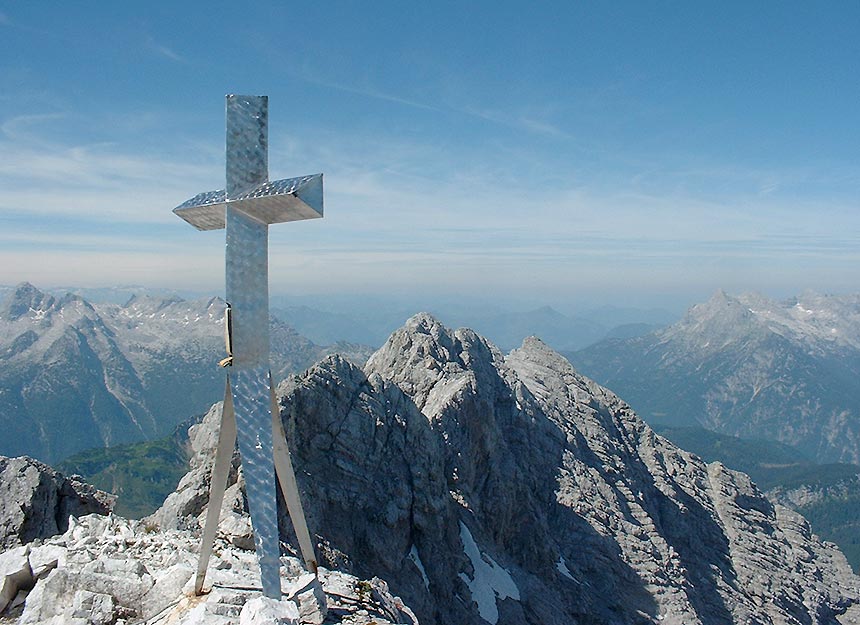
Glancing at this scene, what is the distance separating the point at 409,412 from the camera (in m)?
52.9

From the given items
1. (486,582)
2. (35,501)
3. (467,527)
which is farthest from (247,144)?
(467,527)

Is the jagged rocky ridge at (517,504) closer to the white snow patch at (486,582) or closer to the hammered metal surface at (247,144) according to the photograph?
the white snow patch at (486,582)

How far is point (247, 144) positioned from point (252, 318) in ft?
18.5

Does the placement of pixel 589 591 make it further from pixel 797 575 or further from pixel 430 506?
pixel 797 575

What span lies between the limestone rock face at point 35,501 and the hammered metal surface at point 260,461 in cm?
1777

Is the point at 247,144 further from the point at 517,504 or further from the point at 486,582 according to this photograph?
the point at 517,504

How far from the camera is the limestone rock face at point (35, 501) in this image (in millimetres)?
30047

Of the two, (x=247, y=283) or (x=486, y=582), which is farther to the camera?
(x=486, y=582)

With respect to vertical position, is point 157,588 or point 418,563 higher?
point 157,588

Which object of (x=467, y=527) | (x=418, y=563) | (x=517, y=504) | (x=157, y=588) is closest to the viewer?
(x=157, y=588)

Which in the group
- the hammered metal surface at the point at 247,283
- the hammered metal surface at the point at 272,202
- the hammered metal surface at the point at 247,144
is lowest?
the hammered metal surface at the point at 247,283

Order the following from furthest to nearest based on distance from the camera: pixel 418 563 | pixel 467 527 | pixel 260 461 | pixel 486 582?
pixel 467 527
pixel 486 582
pixel 418 563
pixel 260 461

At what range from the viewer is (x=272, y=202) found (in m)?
18.7

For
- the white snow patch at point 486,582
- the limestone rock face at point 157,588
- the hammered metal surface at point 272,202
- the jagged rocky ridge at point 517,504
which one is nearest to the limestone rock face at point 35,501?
the jagged rocky ridge at point 517,504
